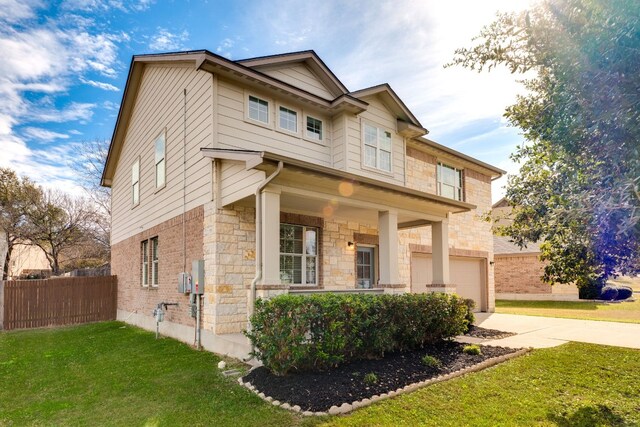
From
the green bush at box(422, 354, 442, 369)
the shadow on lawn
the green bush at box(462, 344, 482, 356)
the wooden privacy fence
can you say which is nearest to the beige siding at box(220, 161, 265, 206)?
the green bush at box(422, 354, 442, 369)

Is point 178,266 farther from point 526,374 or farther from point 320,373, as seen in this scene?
point 526,374

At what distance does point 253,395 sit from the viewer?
224 inches

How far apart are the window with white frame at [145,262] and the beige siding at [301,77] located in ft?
21.9

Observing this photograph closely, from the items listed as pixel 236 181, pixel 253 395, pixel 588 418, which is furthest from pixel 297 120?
pixel 588 418

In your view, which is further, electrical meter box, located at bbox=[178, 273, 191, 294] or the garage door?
the garage door

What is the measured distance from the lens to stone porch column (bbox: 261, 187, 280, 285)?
7.20 m

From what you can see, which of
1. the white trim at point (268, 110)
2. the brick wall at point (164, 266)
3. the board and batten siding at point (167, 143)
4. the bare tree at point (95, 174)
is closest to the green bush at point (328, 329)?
the brick wall at point (164, 266)

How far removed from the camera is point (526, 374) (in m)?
6.64

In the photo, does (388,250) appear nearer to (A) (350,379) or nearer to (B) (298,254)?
(B) (298,254)

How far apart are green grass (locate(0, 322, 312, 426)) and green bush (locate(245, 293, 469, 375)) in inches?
31.9

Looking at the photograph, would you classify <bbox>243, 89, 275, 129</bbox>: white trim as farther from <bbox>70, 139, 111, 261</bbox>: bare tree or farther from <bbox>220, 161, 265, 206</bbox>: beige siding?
<bbox>70, 139, 111, 261</bbox>: bare tree

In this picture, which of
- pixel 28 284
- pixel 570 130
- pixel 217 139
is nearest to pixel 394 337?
pixel 570 130

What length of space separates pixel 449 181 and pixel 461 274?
3.64 meters

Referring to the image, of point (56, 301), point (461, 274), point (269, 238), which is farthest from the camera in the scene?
point (461, 274)
